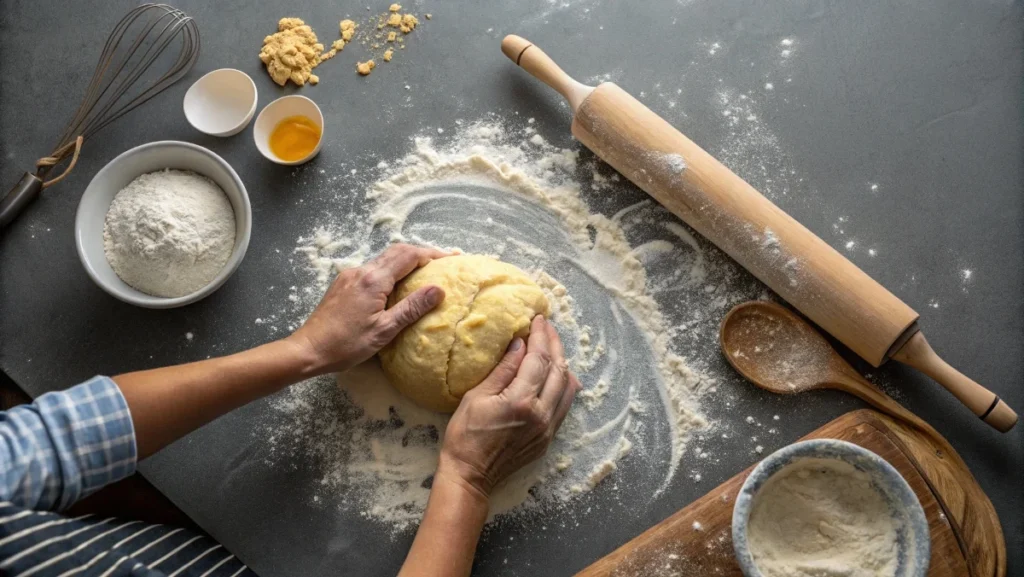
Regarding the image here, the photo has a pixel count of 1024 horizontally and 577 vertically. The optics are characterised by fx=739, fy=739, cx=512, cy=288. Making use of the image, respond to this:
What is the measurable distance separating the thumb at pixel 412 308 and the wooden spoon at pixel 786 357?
2.62 feet

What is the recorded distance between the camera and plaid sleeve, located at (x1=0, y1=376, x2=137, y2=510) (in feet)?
4.90

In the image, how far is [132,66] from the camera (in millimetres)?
2254

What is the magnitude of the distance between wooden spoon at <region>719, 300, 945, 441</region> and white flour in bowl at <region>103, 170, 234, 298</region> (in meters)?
1.41

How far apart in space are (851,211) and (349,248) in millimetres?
1445

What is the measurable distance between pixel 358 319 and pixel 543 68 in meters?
0.89

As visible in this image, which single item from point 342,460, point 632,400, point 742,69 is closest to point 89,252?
point 342,460

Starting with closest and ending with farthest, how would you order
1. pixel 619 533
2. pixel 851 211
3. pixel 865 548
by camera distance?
pixel 865 548, pixel 619 533, pixel 851 211

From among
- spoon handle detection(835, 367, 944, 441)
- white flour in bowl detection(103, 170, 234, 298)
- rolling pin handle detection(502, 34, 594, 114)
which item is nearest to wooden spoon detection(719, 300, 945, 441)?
spoon handle detection(835, 367, 944, 441)

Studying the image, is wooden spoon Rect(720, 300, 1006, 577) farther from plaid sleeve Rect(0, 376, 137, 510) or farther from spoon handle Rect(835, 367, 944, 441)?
plaid sleeve Rect(0, 376, 137, 510)

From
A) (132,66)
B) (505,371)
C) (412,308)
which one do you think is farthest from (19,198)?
(505,371)

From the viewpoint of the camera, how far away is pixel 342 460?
202 centimetres

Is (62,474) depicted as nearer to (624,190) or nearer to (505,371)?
(505,371)

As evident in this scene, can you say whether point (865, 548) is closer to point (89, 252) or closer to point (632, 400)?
point (632, 400)

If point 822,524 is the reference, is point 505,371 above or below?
below
